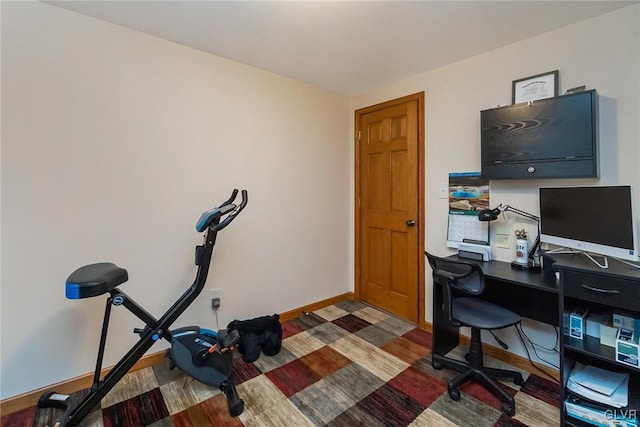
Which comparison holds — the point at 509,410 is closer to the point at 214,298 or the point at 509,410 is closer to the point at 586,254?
the point at 586,254

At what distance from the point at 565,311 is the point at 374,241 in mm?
1787

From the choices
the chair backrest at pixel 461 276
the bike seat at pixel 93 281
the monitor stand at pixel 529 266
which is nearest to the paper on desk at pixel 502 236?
the monitor stand at pixel 529 266

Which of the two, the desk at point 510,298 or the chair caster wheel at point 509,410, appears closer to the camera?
the chair caster wheel at point 509,410

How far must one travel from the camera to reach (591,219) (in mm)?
1635

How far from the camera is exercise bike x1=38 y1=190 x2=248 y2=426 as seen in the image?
Answer: 157 cm

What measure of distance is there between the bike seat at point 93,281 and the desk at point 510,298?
209cm

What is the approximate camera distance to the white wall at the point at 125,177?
5.63ft

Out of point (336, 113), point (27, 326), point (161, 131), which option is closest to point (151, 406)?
point (27, 326)

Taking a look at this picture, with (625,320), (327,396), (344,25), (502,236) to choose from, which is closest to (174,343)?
(327,396)

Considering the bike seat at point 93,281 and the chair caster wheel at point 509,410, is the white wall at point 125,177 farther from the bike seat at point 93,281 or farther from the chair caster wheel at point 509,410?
the chair caster wheel at point 509,410

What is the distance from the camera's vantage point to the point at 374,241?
325 cm

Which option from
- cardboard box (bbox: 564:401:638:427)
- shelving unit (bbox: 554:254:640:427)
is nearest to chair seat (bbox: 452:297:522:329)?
shelving unit (bbox: 554:254:640:427)

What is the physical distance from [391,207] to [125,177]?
237cm

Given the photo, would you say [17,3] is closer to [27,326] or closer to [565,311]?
[27,326]
